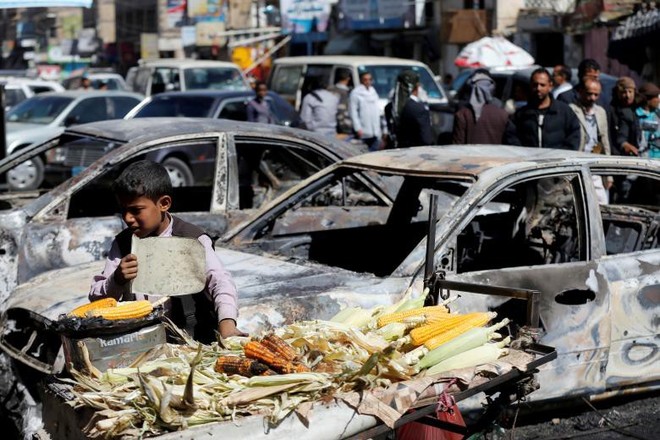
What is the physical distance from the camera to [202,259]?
4.31 m

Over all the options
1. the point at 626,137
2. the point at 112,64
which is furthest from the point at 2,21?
the point at 626,137

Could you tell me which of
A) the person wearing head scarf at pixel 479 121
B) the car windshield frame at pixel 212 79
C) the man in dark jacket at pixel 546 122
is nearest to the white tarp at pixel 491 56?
the car windshield frame at pixel 212 79

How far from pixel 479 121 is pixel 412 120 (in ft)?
5.15

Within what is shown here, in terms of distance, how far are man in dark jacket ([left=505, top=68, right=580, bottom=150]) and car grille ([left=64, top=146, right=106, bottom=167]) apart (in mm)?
6895

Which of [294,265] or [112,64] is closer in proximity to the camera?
[294,265]

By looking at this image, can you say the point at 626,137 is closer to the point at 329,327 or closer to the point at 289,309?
the point at 289,309

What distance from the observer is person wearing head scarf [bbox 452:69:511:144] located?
34.9 feet

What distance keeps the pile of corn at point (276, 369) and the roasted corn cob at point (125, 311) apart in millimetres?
153

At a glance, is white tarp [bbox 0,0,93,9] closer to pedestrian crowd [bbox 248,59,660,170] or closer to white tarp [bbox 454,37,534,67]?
pedestrian crowd [bbox 248,59,660,170]

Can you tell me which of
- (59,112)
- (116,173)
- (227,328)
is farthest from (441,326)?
(59,112)

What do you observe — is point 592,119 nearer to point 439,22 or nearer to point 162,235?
point 162,235

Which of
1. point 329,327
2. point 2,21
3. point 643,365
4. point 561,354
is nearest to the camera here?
point 329,327

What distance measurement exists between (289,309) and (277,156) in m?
4.13

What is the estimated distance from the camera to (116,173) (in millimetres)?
9188
